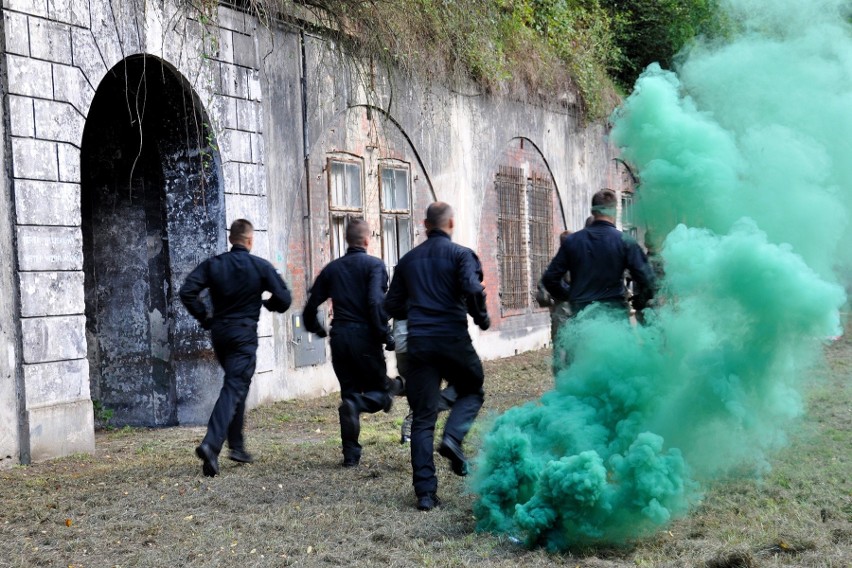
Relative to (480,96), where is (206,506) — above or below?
below

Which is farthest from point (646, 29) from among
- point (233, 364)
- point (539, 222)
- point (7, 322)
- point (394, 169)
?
point (7, 322)

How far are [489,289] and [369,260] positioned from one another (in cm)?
819

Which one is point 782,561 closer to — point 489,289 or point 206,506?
point 206,506

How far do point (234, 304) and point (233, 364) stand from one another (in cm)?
45

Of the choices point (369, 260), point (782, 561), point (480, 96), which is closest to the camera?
point (782, 561)

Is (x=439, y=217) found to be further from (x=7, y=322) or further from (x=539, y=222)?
(x=539, y=222)

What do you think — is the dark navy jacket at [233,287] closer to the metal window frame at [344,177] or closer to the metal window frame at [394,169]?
the metal window frame at [344,177]

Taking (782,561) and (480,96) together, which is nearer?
(782,561)

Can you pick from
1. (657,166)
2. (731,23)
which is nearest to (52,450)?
(657,166)

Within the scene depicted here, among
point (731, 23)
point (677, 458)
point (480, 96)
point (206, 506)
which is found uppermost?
point (480, 96)

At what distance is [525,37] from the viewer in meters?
16.7

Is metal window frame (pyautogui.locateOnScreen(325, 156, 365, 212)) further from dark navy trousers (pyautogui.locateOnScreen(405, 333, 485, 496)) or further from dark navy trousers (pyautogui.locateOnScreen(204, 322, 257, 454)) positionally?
dark navy trousers (pyautogui.locateOnScreen(405, 333, 485, 496))

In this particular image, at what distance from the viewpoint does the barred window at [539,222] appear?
56.2 feet

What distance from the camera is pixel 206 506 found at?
644 centimetres
